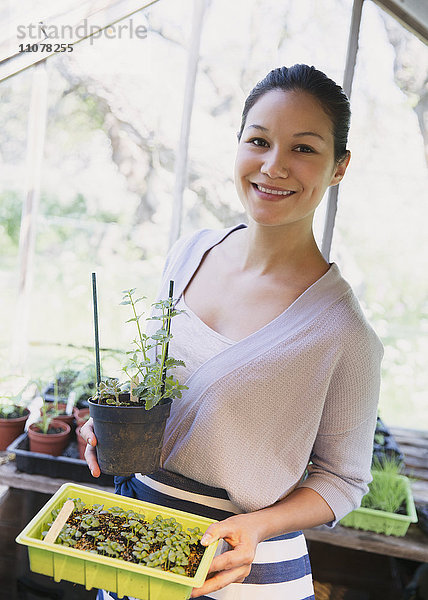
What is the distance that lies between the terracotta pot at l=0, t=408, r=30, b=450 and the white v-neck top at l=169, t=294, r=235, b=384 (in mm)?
1389

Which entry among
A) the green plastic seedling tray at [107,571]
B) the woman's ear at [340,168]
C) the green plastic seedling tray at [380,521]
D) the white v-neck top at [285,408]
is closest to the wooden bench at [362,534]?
the green plastic seedling tray at [380,521]

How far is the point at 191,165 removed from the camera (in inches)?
106

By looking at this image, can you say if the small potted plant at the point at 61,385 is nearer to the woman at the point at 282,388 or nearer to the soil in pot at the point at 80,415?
the soil in pot at the point at 80,415

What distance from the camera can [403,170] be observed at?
2.65 m

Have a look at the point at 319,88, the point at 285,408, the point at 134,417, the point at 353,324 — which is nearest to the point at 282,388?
the point at 285,408

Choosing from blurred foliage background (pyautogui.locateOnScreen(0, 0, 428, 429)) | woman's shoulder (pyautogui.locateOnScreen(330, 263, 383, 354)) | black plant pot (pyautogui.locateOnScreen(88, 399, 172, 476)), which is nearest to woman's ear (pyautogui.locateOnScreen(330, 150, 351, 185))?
woman's shoulder (pyautogui.locateOnScreen(330, 263, 383, 354))

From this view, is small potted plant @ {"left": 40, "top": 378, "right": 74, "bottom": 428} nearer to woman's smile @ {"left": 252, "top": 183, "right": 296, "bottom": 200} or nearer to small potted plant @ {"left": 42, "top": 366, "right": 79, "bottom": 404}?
small potted plant @ {"left": 42, "top": 366, "right": 79, "bottom": 404}

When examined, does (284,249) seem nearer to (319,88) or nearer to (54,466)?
(319,88)

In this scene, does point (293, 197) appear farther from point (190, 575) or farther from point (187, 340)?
point (190, 575)

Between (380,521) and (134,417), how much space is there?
138cm

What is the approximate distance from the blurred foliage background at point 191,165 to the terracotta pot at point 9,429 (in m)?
0.29

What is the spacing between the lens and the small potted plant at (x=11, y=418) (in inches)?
97.7

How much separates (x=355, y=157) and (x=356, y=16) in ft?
1.86

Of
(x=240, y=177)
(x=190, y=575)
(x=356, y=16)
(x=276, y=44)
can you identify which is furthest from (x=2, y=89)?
(x=190, y=575)
